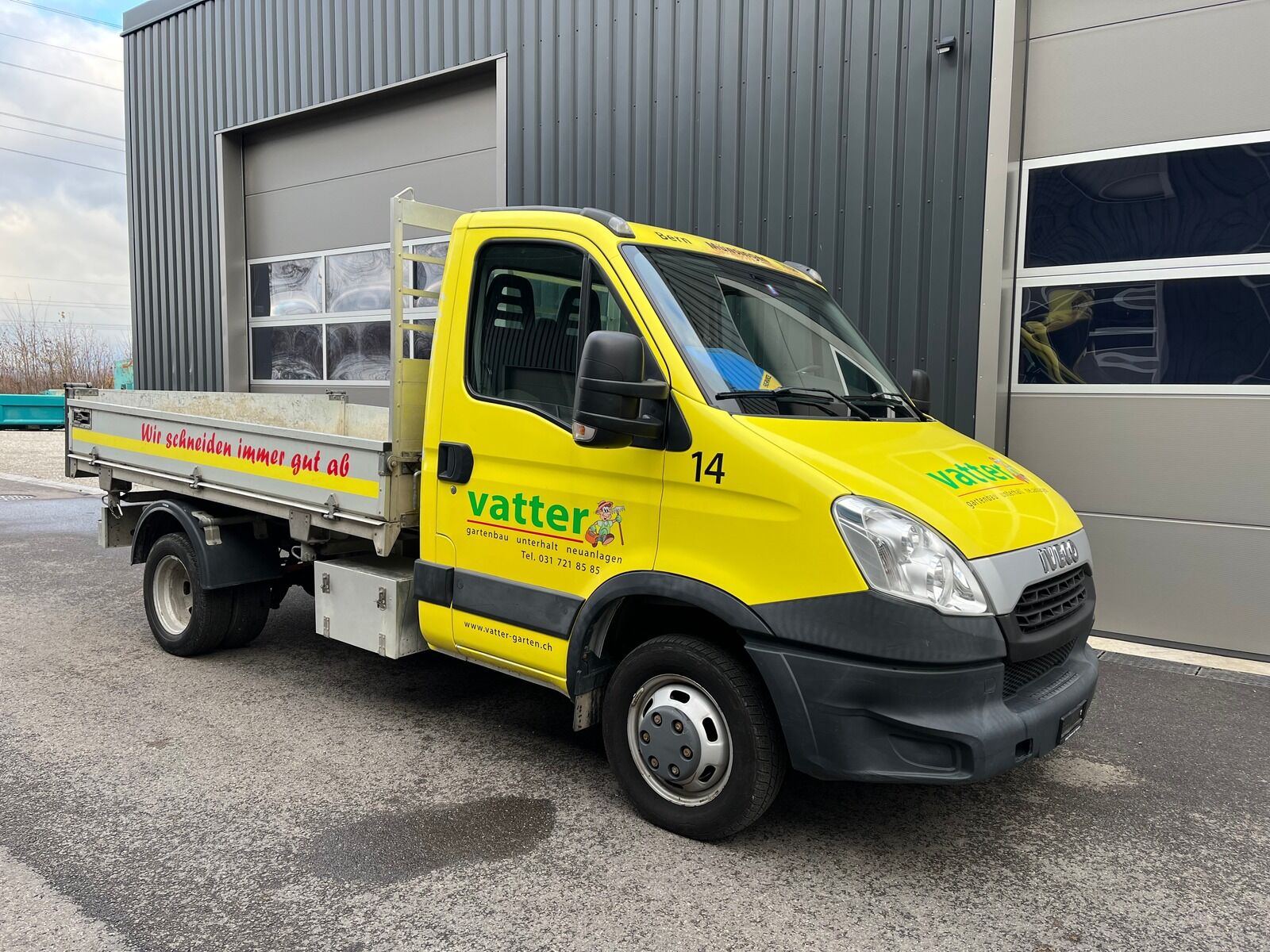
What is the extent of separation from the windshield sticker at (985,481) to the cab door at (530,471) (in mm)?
1089

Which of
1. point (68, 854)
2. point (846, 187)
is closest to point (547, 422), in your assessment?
point (68, 854)

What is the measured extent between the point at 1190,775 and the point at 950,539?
2.31 m

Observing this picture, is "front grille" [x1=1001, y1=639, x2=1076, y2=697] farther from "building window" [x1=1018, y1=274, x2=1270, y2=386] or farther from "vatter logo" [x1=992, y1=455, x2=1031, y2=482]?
"building window" [x1=1018, y1=274, x2=1270, y2=386]

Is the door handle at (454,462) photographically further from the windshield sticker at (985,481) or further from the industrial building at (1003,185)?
the industrial building at (1003,185)

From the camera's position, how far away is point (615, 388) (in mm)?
3244

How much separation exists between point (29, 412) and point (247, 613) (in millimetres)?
25360

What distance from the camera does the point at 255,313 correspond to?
516 inches

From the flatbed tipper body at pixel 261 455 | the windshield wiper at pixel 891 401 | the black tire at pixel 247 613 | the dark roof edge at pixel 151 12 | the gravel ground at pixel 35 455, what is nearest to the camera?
Result: the windshield wiper at pixel 891 401

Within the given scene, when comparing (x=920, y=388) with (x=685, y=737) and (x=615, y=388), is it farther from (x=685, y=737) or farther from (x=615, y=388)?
(x=685, y=737)

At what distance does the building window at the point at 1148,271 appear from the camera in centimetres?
613

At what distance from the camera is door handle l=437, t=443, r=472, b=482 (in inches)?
160

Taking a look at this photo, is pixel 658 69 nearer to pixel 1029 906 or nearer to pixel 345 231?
pixel 345 231

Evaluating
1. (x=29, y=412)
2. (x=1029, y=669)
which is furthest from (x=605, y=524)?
(x=29, y=412)

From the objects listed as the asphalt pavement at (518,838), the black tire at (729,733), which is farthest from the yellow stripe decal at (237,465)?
the black tire at (729,733)
